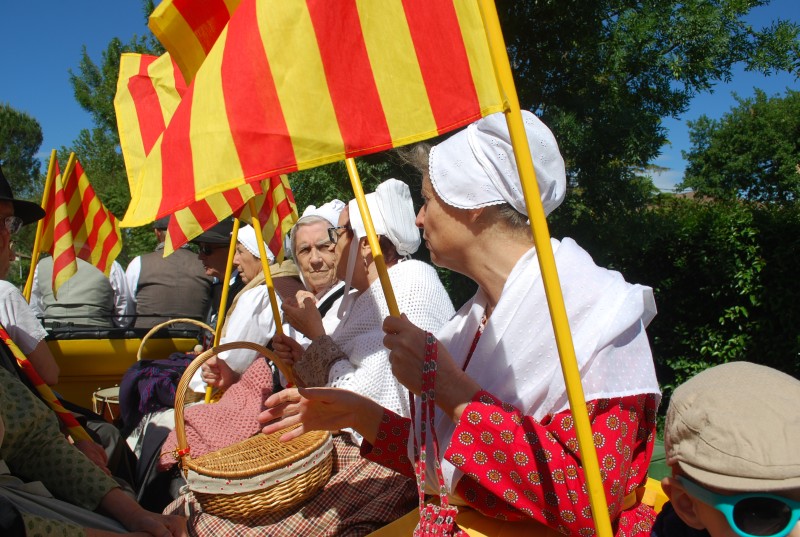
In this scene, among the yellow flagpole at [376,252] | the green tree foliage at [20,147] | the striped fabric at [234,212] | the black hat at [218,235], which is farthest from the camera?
the green tree foliage at [20,147]

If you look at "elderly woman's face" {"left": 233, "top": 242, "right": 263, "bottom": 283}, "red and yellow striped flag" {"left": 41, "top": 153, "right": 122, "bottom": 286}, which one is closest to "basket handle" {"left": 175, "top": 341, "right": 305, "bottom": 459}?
"elderly woman's face" {"left": 233, "top": 242, "right": 263, "bottom": 283}

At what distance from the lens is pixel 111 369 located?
16.9 feet

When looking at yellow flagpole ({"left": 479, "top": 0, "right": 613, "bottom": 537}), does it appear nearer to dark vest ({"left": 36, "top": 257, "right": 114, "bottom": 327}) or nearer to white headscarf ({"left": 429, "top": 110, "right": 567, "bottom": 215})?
white headscarf ({"left": 429, "top": 110, "right": 567, "bottom": 215})

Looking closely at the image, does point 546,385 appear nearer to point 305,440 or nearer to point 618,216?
point 305,440

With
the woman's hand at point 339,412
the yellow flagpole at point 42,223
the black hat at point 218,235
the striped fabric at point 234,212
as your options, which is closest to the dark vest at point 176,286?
the black hat at point 218,235

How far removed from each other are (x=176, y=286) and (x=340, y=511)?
398 cm

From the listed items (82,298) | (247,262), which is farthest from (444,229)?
(82,298)

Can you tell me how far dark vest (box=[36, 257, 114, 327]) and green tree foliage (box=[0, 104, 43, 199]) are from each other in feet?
117

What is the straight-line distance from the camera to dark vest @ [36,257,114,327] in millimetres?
6020

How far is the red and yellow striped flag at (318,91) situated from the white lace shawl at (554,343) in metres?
0.61

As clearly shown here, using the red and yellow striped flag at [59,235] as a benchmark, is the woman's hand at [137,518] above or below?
below

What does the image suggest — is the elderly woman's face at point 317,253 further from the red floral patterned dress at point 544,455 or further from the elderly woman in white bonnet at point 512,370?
the red floral patterned dress at point 544,455

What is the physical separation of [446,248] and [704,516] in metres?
1.06

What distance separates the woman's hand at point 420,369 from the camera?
5.54ft
